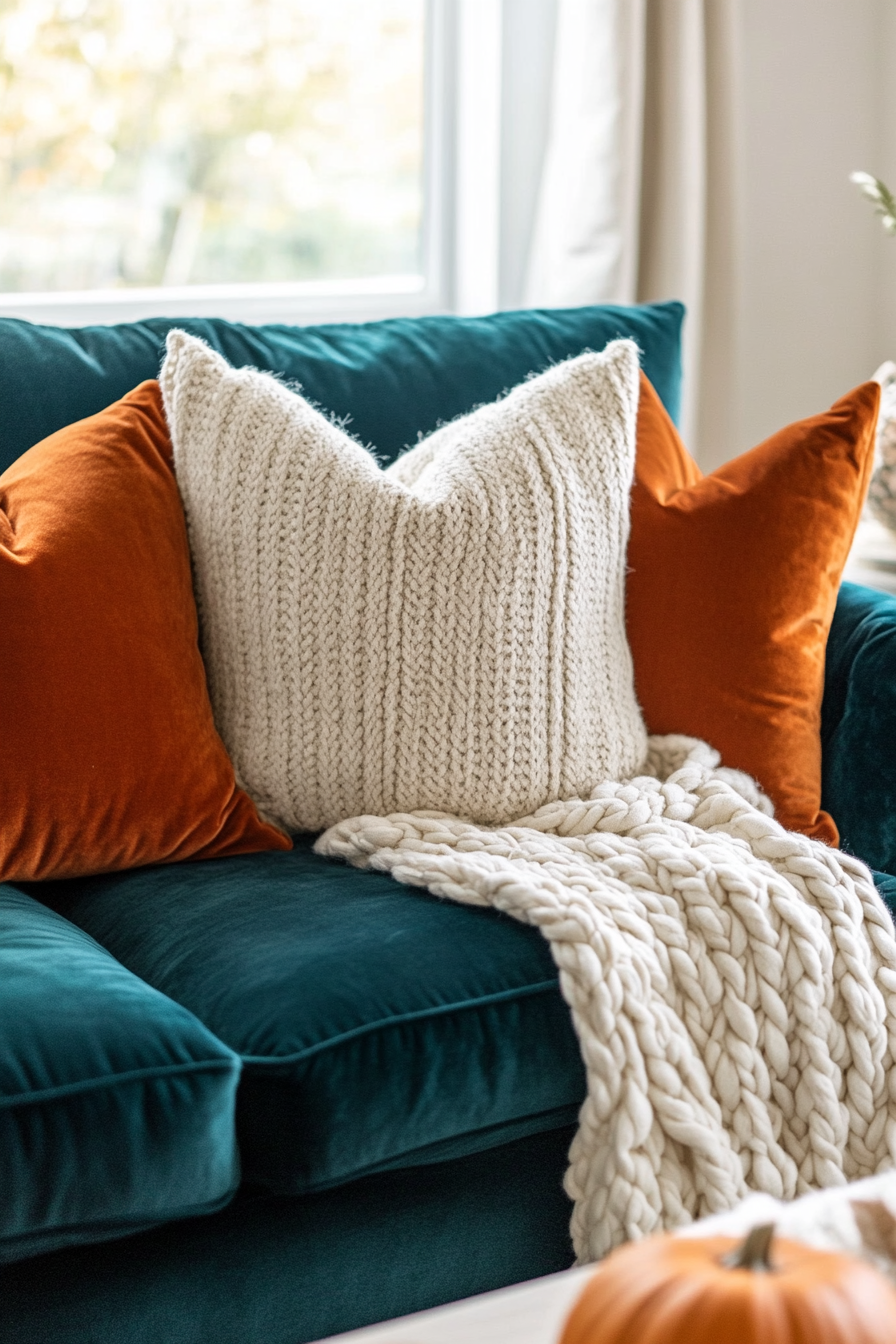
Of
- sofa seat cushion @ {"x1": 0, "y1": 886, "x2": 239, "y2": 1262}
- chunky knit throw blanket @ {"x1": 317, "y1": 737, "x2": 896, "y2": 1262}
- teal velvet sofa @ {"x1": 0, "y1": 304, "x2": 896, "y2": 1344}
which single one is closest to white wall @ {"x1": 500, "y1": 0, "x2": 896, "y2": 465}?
chunky knit throw blanket @ {"x1": 317, "y1": 737, "x2": 896, "y2": 1262}

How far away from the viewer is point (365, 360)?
67.5 inches

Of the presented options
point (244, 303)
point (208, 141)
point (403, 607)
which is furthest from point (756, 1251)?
point (208, 141)

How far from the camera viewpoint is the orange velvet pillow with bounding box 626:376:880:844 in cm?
148

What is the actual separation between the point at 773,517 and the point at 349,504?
476mm

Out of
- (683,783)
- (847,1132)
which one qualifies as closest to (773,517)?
(683,783)

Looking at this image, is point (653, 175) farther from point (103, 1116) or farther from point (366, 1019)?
point (103, 1116)

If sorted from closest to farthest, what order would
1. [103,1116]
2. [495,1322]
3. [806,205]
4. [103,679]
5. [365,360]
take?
→ [495,1322] → [103,1116] → [103,679] → [365,360] → [806,205]

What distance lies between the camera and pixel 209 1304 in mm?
1073

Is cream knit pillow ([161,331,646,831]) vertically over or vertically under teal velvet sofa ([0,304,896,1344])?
over

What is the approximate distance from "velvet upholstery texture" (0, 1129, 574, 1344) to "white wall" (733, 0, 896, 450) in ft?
5.65

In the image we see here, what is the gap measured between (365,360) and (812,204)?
141cm

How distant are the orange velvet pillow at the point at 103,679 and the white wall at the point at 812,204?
1.49m

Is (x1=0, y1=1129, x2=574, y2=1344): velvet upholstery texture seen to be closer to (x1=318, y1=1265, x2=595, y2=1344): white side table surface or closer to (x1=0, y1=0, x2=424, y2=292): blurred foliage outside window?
(x1=318, y1=1265, x2=595, y2=1344): white side table surface

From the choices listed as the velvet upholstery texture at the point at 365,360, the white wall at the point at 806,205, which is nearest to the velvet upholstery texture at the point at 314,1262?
the velvet upholstery texture at the point at 365,360
